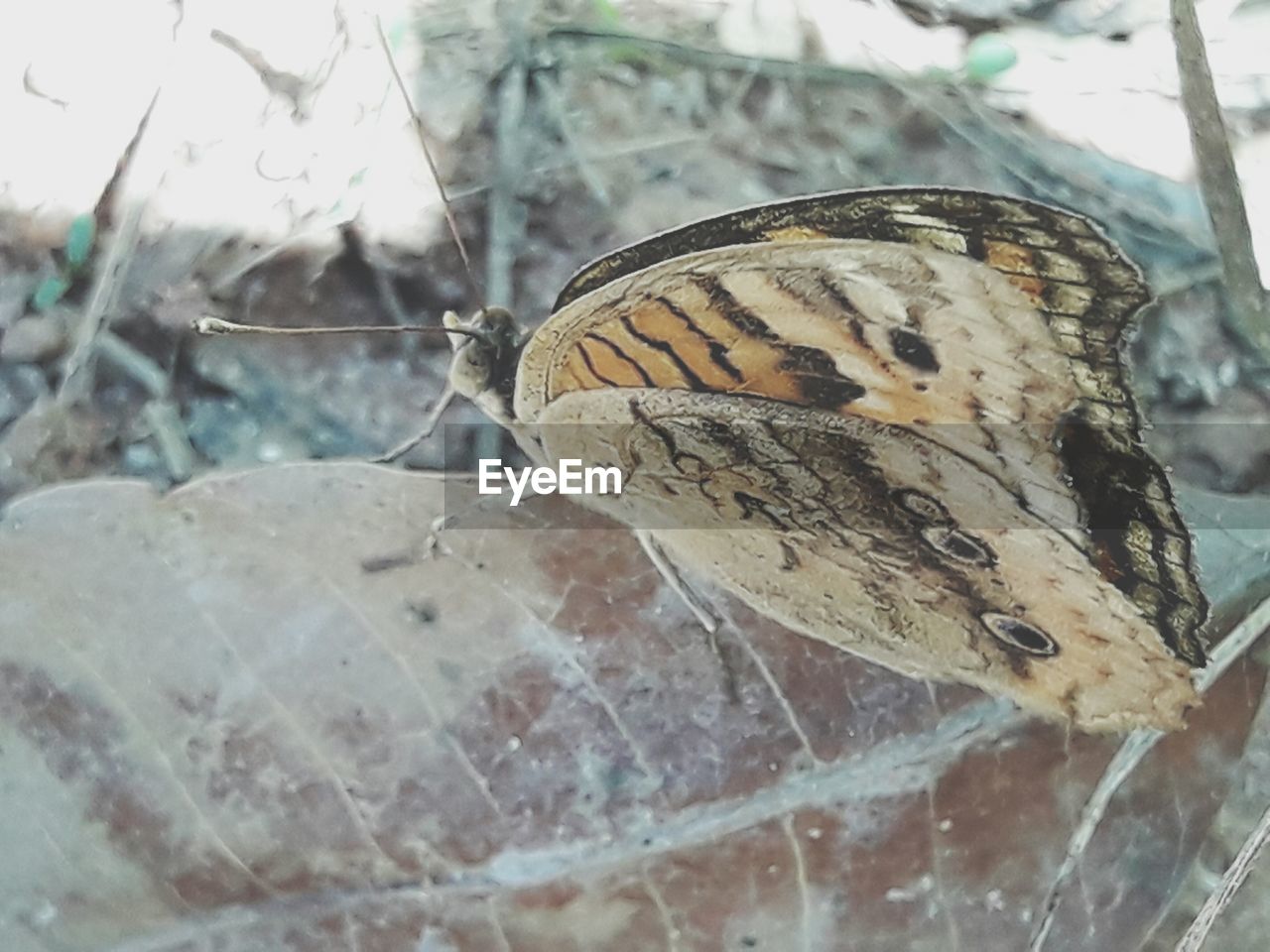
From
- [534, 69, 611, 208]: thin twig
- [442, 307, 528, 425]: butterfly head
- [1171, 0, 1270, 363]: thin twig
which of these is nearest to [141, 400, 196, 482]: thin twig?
[442, 307, 528, 425]: butterfly head

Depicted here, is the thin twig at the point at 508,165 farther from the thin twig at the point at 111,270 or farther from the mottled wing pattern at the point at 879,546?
the thin twig at the point at 111,270

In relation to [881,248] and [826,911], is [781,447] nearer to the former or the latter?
[881,248]

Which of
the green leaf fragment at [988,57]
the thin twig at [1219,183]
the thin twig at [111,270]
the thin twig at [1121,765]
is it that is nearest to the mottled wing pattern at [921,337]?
the thin twig at [1121,765]

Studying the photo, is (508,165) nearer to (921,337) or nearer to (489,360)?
(489,360)

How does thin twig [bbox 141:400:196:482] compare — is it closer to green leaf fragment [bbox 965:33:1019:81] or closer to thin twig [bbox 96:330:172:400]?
thin twig [bbox 96:330:172:400]

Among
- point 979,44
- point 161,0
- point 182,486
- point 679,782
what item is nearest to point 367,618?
point 182,486

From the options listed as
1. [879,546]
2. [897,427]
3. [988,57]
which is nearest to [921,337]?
[897,427]
